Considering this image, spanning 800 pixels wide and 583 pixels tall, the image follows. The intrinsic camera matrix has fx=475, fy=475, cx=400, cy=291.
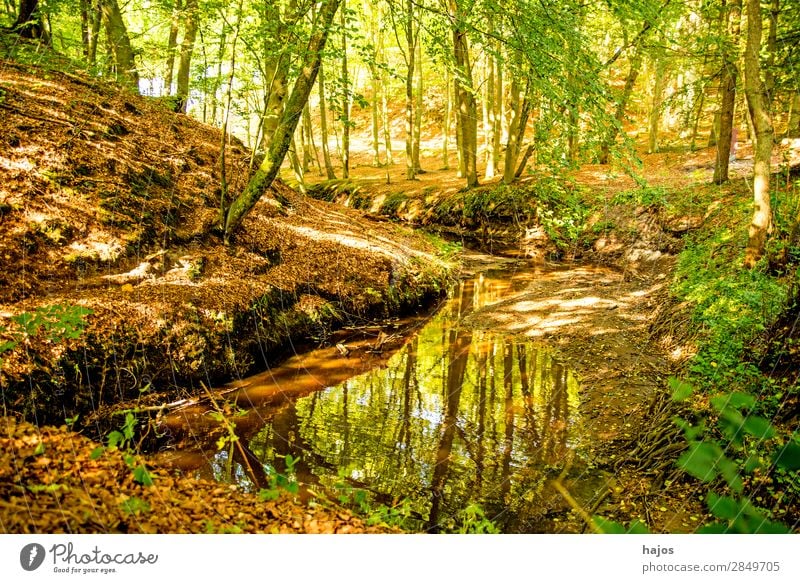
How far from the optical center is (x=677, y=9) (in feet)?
27.9

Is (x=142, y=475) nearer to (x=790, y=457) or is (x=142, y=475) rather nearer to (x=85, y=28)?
(x=790, y=457)

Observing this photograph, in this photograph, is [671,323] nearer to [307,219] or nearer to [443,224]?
[307,219]

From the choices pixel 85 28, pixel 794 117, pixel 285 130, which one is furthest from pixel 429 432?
pixel 794 117

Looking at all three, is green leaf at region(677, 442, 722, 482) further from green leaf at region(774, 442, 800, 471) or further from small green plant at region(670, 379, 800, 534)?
green leaf at region(774, 442, 800, 471)

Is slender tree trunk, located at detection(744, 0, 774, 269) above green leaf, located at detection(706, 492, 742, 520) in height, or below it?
above

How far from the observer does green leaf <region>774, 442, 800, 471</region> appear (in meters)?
1.32

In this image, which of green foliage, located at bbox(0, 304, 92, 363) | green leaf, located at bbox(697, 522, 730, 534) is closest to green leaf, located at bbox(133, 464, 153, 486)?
green foliage, located at bbox(0, 304, 92, 363)

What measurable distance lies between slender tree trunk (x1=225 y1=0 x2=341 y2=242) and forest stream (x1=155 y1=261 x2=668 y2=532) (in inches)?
98.0

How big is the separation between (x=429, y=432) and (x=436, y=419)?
326mm

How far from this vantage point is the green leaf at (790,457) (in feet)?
4.34

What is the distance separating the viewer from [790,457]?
1.34 m

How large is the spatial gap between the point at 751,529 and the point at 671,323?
20.3 ft

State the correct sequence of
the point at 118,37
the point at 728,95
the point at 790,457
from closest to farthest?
the point at 790,457 < the point at 118,37 < the point at 728,95
